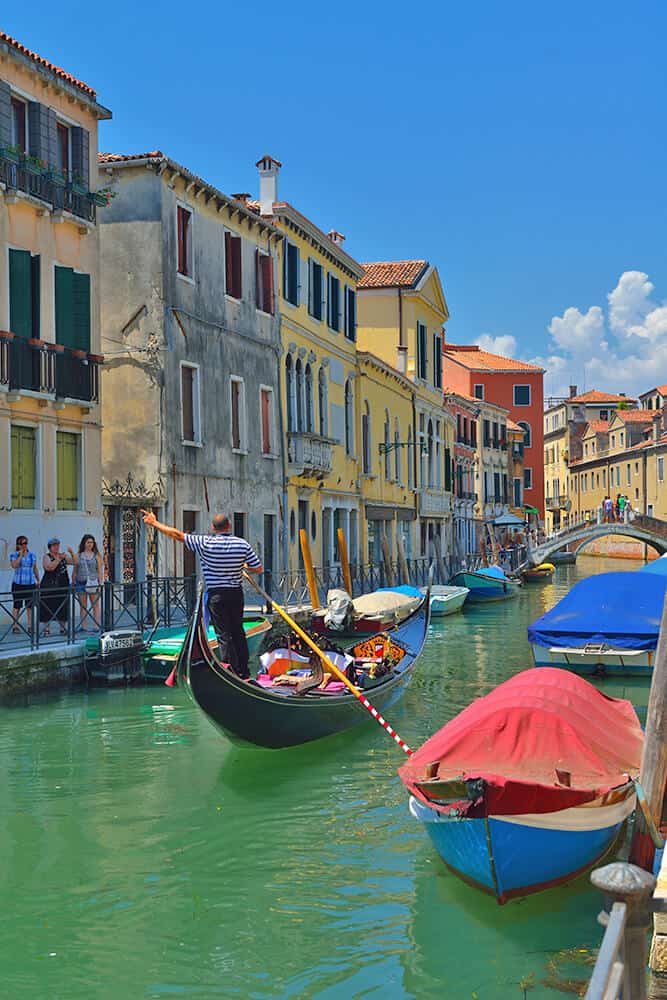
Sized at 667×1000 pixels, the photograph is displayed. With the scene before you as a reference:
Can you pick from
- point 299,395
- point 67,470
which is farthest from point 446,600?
point 67,470

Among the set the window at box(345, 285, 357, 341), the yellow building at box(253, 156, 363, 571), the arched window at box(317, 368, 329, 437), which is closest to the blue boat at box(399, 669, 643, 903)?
the yellow building at box(253, 156, 363, 571)

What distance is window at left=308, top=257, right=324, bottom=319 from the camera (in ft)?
81.0

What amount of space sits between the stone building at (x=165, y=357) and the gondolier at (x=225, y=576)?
7261 mm

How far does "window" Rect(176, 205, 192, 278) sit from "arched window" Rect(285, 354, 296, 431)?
432 cm

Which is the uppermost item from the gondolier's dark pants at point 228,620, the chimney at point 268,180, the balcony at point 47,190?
the chimney at point 268,180

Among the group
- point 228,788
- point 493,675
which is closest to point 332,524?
point 493,675

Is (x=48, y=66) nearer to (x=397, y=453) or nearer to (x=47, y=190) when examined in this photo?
(x=47, y=190)

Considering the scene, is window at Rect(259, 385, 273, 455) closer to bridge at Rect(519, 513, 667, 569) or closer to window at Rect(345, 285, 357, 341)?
window at Rect(345, 285, 357, 341)

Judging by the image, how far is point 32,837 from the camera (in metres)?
7.69

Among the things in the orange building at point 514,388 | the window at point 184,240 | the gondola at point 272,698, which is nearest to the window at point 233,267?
the window at point 184,240

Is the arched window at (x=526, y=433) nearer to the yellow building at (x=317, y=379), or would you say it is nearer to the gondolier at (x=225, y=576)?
the yellow building at (x=317, y=379)

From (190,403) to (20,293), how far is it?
15.4 ft

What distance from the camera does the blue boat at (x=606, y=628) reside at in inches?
585

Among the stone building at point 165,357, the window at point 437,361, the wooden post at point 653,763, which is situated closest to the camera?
the wooden post at point 653,763
